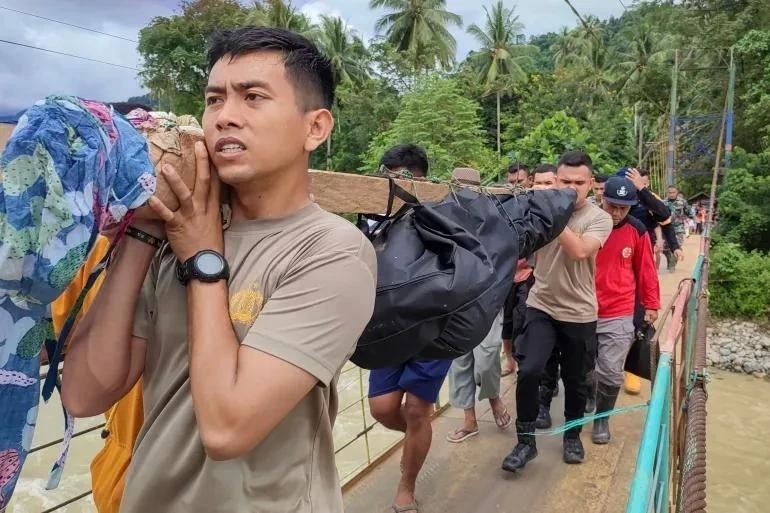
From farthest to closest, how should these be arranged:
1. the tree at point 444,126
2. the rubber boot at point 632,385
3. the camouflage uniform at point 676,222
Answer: the tree at point 444,126 < the camouflage uniform at point 676,222 < the rubber boot at point 632,385

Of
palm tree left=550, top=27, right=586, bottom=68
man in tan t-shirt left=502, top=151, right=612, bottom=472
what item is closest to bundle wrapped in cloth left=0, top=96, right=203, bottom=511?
man in tan t-shirt left=502, top=151, right=612, bottom=472

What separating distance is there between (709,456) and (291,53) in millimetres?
6837

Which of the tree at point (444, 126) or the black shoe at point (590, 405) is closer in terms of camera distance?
the black shoe at point (590, 405)

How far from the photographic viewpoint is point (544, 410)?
387cm

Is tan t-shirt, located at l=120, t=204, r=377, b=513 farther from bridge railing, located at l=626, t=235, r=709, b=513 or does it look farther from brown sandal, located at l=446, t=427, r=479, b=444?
brown sandal, located at l=446, t=427, r=479, b=444

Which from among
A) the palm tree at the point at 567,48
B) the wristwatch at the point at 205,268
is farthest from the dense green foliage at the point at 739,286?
the palm tree at the point at 567,48

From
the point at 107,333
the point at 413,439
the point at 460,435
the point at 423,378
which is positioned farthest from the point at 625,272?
the point at 107,333

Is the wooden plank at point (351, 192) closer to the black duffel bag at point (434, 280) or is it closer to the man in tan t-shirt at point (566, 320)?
the black duffel bag at point (434, 280)

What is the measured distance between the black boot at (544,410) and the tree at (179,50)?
26.6 meters

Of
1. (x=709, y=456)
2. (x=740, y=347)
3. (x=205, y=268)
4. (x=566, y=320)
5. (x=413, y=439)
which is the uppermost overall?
(x=205, y=268)

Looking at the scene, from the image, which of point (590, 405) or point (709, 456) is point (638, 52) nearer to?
point (709, 456)

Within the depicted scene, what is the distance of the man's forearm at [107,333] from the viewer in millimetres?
1026

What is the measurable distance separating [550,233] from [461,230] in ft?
2.81

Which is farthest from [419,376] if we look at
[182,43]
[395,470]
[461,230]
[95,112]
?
[182,43]
